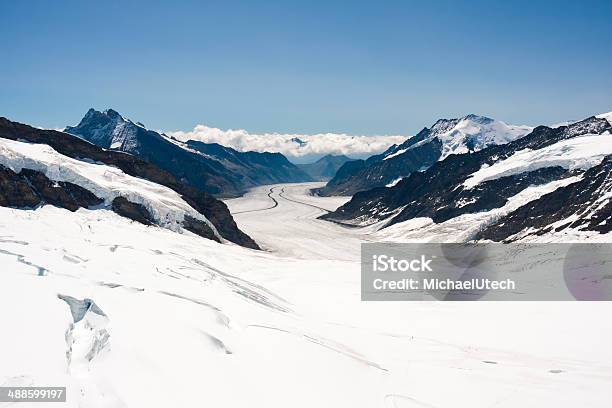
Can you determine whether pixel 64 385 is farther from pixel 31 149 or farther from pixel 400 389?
pixel 31 149

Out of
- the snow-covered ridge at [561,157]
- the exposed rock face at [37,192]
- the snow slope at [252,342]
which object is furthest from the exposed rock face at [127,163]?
the snow-covered ridge at [561,157]

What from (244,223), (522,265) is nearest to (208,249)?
(522,265)

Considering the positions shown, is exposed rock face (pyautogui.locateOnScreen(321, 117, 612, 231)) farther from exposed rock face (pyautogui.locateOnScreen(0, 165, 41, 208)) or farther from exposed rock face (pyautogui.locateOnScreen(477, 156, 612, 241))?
exposed rock face (pyautogui.locateOnScreen(0, 165, 41, 208))

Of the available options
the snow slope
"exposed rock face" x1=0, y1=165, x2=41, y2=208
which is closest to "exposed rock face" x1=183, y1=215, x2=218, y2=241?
"exposed rock face" x1=0, y1=165, x2=41, y2=208

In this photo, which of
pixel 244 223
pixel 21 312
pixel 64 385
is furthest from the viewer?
pixel 244 223

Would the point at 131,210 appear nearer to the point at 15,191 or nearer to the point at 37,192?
the point at 37,192

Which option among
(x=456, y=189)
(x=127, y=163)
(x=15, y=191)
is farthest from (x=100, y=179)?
(x=456, y=189)
